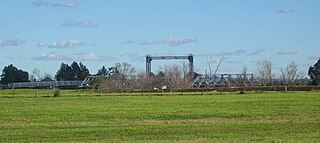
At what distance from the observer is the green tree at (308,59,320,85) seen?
480 ft

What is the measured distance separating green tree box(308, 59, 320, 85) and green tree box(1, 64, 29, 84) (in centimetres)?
7865

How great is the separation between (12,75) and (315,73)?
82882 mm

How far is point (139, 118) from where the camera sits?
34344 mm

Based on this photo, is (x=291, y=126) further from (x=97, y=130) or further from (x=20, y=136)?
(x=20, y=136)

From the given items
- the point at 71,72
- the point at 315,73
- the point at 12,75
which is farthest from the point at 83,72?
the point at 315,73

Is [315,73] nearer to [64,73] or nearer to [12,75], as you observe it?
[64,73]

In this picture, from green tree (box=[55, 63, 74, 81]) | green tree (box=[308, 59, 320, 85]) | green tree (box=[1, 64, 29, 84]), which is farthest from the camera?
green tree (box=[55, 63, 74, 81])

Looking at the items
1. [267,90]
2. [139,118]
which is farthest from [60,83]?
[139,118]

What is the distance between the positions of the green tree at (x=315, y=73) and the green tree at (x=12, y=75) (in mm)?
78647

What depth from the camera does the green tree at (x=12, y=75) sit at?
178 metres

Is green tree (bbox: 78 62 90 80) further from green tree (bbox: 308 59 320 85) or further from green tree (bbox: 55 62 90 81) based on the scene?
green tree (bbox: 308 59 320 85)

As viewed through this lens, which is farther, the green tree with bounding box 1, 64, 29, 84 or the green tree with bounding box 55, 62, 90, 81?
the green tree with bounding box 55, 62, 90, 81

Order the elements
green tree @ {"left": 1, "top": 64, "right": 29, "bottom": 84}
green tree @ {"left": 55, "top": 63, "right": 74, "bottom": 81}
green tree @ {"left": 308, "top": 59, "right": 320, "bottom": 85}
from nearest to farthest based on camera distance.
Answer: green tree @ {"left": 308, "top": 59, "right": 320, "bottom": 85} < green tree @ {"left": 1, "top": 64, "right": 29, "bottom": 84} < green tree @ {"left": 55, "top": 63, "right": 74, "bottom": 81}

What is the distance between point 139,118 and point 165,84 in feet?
411
